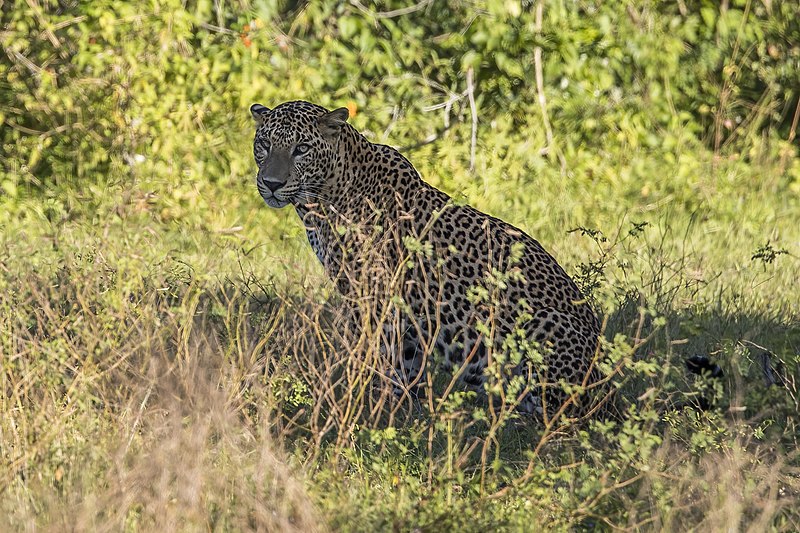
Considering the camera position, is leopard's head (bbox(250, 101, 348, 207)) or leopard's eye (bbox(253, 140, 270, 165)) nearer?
leopard's head (bbox(250, 101, 348, 207))

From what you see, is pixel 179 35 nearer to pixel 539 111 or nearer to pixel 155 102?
pixel 155 102

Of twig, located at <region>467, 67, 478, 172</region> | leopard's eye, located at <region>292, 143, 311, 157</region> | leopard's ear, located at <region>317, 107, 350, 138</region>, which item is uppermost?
leopard's ear, located at <region>317, 107, 350, 138</region>

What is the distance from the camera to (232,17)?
9.63 meters

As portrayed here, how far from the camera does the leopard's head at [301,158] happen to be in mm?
5512

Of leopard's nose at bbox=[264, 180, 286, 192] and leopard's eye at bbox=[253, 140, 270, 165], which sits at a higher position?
leopard's eye at bbox=[253, 140, 270, 165]

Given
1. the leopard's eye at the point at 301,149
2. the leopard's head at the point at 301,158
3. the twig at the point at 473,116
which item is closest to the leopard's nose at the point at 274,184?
the leopard's head at the point at 301,158

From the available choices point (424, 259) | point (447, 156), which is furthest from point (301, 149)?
point (447, 156)

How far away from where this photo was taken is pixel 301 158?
18.2 feet

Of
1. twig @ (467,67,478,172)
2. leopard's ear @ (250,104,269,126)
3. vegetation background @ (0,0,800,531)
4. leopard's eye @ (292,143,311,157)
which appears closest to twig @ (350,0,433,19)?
vegetation background @ (0,0,800,531)

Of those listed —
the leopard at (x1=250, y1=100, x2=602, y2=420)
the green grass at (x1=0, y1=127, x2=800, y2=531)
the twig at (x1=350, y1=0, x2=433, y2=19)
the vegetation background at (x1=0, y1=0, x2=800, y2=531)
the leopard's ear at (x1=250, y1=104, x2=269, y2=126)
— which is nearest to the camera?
the green grass at (x1=0, y1=127, x2=800, y2=531)

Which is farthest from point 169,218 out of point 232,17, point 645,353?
point 645,353

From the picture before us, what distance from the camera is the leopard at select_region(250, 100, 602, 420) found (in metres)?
4.93

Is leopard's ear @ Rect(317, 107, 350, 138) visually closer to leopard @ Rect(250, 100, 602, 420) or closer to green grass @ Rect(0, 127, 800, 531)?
leopard @ Rect(250, 100, 602, 420)

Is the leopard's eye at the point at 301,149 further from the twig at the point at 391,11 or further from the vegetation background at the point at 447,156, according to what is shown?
the twig at the point at 391,11
